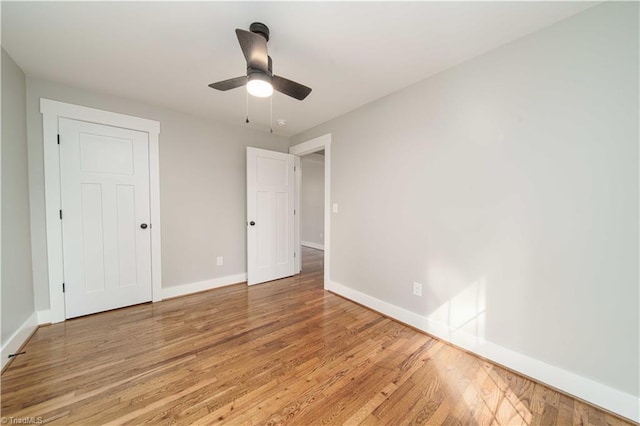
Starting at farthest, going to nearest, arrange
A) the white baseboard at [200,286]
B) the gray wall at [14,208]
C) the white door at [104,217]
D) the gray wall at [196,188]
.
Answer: the white baseboard at [200,286]
the gray wall at [196,188]
the white door at [104,217]
the gray wall at [14,208]

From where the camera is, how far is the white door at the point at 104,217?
243cm

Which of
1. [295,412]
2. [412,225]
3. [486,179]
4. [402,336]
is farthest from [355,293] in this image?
[486,179]

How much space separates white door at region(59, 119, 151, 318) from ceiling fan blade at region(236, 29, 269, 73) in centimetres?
207

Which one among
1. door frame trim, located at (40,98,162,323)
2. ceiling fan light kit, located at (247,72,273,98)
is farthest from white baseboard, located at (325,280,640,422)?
door frame trim, located at (40,98,162,323)

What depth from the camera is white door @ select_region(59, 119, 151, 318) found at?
95.7 inches

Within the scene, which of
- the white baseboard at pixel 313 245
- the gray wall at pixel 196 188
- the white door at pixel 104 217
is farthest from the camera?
the white baseboard at pixel 313 245

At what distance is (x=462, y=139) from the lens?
6.52 feet

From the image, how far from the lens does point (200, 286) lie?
3.23 metres

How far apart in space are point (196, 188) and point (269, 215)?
1055 mm

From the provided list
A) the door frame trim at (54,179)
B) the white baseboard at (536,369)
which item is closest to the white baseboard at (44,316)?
the door frame trim at (54,179)

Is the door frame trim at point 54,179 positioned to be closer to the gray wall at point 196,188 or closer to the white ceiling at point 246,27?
the gray wall at point 196,188

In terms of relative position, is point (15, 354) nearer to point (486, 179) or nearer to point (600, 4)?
point (486, 179)

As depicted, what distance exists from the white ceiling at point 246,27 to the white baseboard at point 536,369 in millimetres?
2252

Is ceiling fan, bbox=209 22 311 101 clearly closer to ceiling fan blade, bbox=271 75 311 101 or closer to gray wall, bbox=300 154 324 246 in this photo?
ceiling fan blade, bbox=271 75 311 101
